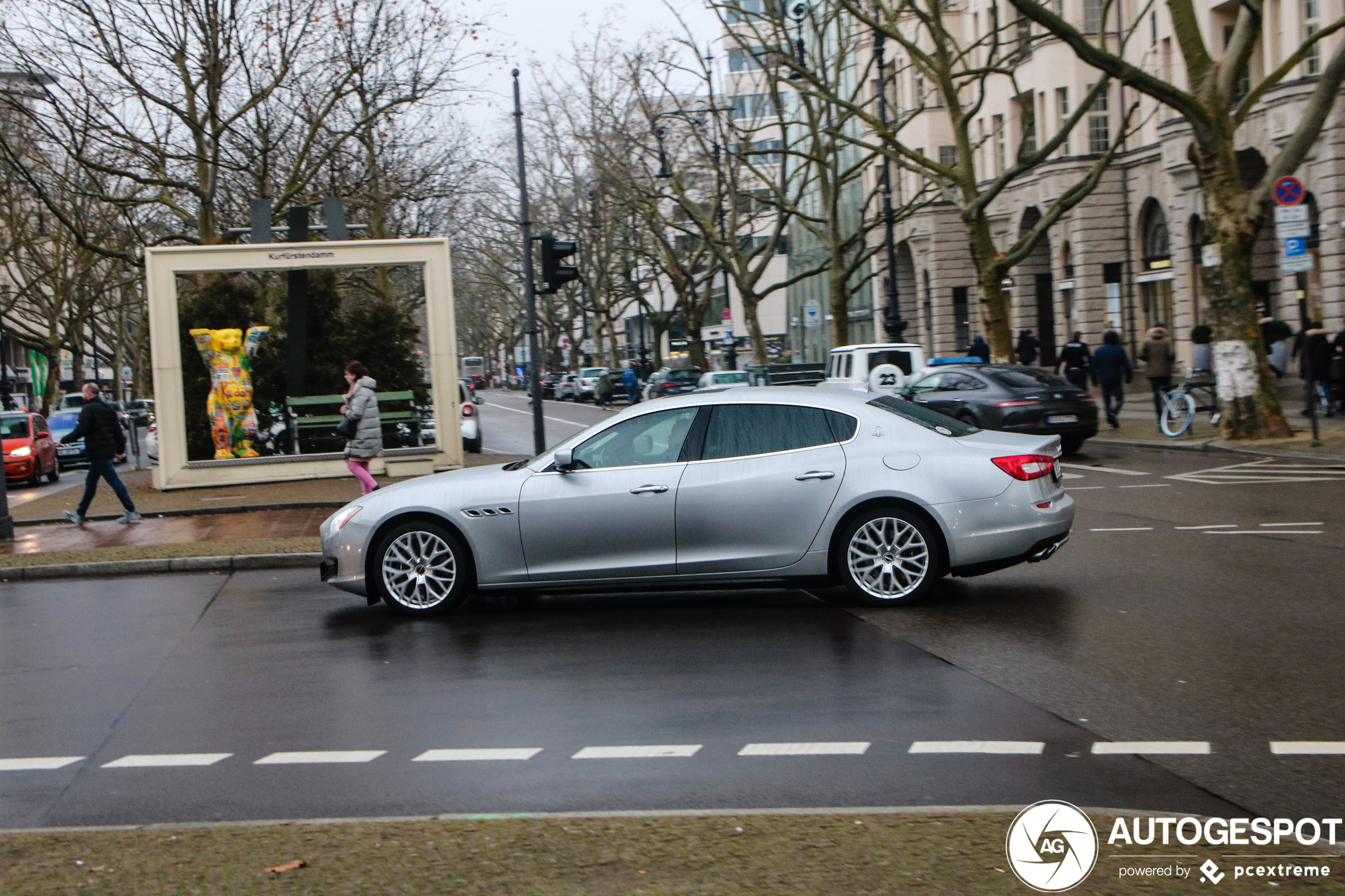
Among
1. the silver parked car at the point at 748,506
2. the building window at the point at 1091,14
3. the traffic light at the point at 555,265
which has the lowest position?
the silver parked car at the point at 748,506

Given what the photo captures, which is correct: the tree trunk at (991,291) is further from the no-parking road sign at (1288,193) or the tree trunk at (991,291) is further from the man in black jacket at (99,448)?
the man in black jacket at (99,448)

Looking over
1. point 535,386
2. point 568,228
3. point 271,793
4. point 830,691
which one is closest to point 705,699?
point 830,691

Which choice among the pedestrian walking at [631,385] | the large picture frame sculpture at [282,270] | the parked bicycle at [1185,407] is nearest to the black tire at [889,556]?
the large picture frame sculpture at [282,270]

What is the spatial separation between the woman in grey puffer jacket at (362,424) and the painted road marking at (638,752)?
11.6 metres

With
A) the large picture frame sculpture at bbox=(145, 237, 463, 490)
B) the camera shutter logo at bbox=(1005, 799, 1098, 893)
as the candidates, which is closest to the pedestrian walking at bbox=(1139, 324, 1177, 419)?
the large picture frame sculpture at bbox=(145, 237, 463, 490)

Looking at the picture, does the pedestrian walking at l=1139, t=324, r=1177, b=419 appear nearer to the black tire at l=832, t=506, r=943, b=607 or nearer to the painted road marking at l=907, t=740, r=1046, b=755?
the black tire at l=832, t=506, r=943, b=607

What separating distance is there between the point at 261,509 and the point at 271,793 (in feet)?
49.6

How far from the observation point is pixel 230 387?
24469 mm

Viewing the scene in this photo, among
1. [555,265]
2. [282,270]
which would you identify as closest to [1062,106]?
[282,270]

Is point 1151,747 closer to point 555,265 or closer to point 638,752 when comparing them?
point 638,752

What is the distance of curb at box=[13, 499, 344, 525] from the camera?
20.0 meters

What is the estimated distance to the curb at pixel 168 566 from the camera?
1377cm

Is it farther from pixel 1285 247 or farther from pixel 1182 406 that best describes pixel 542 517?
pixel 1182 406

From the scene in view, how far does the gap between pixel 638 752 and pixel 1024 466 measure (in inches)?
171
